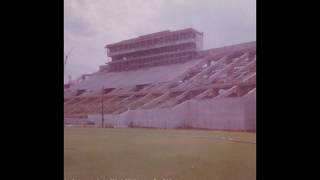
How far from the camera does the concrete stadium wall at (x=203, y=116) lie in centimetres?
313

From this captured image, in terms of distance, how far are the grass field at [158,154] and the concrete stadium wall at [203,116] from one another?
2.8 inches

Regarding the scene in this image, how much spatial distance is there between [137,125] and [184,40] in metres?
0.89

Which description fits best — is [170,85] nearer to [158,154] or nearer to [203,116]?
[203,116]

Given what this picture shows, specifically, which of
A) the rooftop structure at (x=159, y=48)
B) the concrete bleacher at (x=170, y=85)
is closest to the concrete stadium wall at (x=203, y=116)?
the concrete bleacher at (x=170, y=85)

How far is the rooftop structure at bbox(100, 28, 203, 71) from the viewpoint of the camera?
10.8 feet

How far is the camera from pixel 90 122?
3.71 m

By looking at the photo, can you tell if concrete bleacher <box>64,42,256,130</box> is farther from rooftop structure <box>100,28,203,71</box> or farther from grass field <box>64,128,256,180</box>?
grass field <box>64,128,256,180</box>

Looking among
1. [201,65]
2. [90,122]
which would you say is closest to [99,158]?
[90,122]

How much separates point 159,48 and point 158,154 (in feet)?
2.90

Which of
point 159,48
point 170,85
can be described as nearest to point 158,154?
point 170,85

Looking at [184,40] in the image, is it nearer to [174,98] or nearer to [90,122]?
[174,98]
